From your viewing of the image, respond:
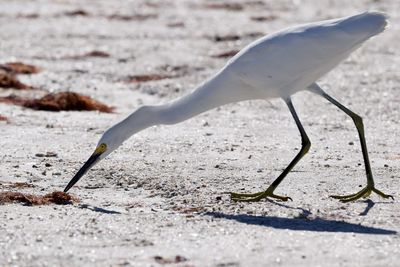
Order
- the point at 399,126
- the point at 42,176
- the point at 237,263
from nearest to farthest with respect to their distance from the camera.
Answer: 1. the point at 237,263
2. the point at 42,176
3. the point at 399,126

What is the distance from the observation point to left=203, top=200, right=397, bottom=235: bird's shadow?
29.7 feet

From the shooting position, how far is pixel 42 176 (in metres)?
11.3

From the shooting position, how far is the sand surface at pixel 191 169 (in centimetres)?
848

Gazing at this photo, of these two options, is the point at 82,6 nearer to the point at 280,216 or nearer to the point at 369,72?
the point at 369,72

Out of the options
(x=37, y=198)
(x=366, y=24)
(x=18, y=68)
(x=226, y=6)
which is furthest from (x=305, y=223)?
(x=226, y=6)

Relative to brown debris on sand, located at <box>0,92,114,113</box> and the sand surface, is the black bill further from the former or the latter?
brown debris on sand, located at <box>0,92,114,113</box>

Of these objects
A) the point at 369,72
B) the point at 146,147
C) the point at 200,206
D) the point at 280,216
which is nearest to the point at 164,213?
the point at 200,206

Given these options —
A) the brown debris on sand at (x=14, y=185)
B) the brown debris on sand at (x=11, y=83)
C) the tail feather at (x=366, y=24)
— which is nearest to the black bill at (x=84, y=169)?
the brown debris on sand at (x=14, y=185)

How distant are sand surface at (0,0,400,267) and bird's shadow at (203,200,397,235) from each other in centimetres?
2

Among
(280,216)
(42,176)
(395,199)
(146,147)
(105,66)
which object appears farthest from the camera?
(105,66)

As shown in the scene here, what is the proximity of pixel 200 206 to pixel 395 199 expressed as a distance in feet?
6.09

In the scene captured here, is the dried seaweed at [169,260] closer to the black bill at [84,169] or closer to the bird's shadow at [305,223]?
the bird's shadow at [305,223]

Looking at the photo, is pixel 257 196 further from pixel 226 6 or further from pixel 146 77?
pixel 226 6

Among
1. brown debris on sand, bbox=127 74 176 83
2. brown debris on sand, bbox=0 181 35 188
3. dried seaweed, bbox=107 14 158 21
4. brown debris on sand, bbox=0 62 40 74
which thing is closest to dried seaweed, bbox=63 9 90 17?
dried seaweed, bbox=107 14 158 21
